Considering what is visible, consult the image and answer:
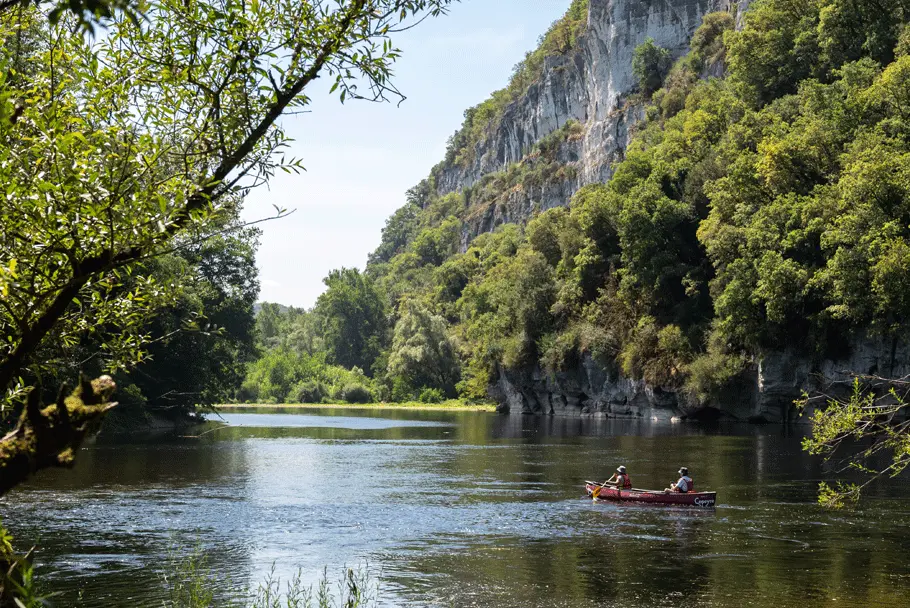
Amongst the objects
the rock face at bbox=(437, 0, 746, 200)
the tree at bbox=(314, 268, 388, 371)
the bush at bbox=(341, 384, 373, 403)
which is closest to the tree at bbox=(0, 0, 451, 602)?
the rock face at bbox=(437, 0, 746, 200)

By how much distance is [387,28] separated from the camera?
7898mm

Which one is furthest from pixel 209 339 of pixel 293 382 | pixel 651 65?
pixel 651 65

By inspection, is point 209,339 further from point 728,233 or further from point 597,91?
point 597,91

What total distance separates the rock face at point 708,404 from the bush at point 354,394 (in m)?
29.0

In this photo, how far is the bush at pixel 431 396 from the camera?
427 feet

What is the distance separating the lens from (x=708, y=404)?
261ft

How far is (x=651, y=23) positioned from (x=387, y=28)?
441 ft


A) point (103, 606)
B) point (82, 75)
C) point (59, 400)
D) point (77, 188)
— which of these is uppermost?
point (82, 75)

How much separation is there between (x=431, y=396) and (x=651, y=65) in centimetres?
5738

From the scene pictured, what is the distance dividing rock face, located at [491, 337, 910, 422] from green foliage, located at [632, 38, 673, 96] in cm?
4812

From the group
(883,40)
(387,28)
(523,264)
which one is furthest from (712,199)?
(387,28)

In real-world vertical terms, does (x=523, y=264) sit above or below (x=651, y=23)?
below

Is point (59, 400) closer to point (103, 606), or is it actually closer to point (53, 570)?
point (103, 606)

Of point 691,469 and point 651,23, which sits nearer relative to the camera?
point 691,469
